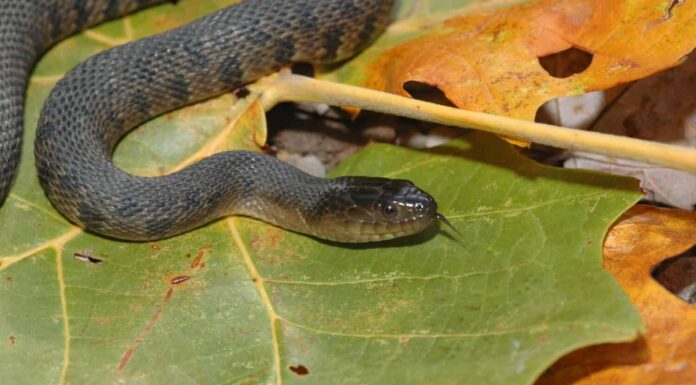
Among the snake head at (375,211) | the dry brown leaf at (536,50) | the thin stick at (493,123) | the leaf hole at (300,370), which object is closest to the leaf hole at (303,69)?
the thin stick at (493,123)

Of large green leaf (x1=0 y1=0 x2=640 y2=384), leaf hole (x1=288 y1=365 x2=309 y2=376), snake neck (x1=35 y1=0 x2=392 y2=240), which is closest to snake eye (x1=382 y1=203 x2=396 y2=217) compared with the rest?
large green leaf (x1=0 y1=0 x2=640 y2=384)

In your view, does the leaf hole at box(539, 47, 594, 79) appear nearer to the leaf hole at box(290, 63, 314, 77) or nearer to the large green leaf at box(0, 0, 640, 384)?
the large green leaf at box(0, 0, 640, 384)

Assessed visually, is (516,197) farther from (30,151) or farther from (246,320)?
(30,151)

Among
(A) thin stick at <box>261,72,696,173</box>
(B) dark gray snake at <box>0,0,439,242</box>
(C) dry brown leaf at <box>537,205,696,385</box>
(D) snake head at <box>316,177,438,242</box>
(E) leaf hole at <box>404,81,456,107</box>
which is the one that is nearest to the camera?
(C) dry brown leaf at <box>537,205,696,385</box>

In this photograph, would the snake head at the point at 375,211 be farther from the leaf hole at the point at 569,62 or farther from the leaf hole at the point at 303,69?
the leaf hole at the point at 569,62

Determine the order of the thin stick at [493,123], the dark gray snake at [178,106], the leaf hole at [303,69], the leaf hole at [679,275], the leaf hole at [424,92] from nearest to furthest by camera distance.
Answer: the thin stick at [493,123]
the leaf hole at [679,275]
the dark gray snake at [178,106]
the leaf hole at [424,92]
the leaf hole at [303,69]

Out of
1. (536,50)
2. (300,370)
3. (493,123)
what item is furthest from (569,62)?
(300,370)

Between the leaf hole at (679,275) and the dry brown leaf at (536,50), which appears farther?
the leaf hole at (679,275)
